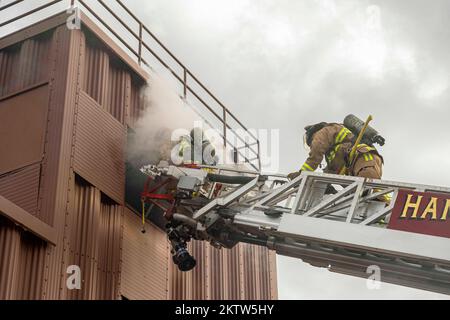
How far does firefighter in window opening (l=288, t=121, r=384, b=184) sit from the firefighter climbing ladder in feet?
1.52

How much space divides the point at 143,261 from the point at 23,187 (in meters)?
2.18

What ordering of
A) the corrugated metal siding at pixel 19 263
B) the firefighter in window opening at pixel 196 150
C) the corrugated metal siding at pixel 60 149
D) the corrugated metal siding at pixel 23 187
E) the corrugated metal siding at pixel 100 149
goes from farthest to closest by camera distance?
the firefighter in window opening at pixel 196 150 → the corrugated metal siding at pixel 100 149 → the corrugated metal siding at pixel 23 187 → the corrugated metal siding at pixel 60 149 → the corrugated metal siding at pixel 19 263

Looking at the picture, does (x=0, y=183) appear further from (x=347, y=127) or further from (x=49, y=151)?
(x=347, y=127)

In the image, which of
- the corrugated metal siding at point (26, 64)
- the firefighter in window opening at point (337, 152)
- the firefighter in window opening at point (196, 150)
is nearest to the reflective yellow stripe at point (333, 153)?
the firefighter in window opening at point (337, 152)

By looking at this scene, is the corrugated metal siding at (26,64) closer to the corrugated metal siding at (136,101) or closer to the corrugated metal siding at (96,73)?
the corrugated metal siding at (96,73)

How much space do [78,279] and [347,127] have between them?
3927 mm

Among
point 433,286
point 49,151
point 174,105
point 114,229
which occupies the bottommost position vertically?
point 433,286

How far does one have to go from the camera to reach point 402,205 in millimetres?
7977

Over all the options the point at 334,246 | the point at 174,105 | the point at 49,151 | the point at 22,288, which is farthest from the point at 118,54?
the point at 334,246

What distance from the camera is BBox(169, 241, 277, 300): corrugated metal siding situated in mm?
12172

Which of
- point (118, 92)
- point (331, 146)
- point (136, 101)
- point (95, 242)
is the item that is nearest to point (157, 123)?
point (136, 101)

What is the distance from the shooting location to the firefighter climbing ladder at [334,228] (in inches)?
309

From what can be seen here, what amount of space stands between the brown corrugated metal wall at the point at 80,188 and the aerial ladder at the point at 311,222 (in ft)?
3.39

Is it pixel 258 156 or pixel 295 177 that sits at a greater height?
pixel 258 156
